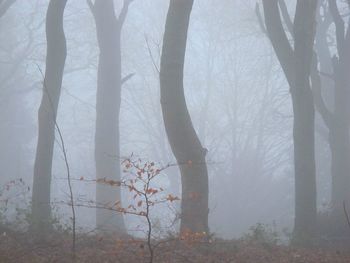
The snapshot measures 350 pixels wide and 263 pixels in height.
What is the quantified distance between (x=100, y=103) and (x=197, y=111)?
536 inches

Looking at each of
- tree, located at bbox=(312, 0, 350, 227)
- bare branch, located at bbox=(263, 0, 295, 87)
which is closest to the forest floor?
bare branch, located at bbox=(263, 0, 295, 87)

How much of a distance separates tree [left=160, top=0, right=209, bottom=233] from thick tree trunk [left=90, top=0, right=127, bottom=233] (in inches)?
216

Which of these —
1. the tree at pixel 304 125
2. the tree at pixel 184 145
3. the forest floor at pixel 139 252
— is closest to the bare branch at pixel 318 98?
the tree at pixel 304 125

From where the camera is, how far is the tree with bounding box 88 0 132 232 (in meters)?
13.3

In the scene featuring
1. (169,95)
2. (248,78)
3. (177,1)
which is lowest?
(169,95)

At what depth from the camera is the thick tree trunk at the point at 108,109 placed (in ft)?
43.7

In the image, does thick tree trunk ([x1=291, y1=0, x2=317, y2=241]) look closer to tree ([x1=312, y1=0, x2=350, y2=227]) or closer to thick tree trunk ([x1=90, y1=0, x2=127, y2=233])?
tree ([x1=312, y1=0, x2=350, y2=227])

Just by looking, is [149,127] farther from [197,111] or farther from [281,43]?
[281,43]

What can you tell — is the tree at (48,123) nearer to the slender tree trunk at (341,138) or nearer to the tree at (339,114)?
the tree at (339,114)

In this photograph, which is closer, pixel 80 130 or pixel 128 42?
pixel 128 42

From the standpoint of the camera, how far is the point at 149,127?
26297 millimetres

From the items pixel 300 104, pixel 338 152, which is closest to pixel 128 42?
pixel 338 152

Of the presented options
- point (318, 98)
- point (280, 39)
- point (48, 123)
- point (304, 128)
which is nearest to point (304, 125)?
point (304, 128)

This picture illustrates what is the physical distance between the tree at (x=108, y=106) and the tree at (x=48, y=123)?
3.74m
